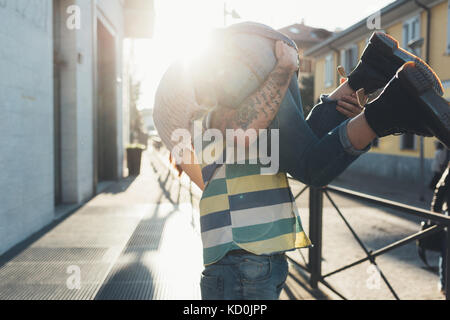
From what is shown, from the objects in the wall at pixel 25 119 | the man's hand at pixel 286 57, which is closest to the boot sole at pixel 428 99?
the man's hand at pixel 286 57

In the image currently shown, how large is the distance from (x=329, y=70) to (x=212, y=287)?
2285 cm

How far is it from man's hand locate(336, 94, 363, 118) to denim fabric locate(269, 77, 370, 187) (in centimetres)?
1

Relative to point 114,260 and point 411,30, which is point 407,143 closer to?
point 411,30

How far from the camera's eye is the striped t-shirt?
1.14 metres

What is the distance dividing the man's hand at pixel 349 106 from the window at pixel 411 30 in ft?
50.9

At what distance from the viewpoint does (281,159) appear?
107cm

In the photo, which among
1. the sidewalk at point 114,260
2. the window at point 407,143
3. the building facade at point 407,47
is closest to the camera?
the sidewalk at point 114,260

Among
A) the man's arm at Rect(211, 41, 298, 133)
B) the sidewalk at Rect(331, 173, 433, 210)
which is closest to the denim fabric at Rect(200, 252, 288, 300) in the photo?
the man's arm at Rect(211, 41, 298, 133)

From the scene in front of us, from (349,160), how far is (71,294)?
319 centimetres

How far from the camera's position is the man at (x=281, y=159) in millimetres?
873

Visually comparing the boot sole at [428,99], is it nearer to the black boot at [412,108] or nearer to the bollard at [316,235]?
the black boot at [412,108]

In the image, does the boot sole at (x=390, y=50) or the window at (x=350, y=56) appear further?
the window at (x=350, y=56)

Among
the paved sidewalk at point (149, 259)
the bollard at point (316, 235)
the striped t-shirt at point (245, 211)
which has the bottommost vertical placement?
the paved sidewalk at point (149, 259)
